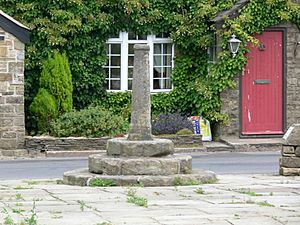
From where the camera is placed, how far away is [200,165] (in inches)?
742

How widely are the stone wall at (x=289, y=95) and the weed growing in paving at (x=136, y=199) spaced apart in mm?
11835

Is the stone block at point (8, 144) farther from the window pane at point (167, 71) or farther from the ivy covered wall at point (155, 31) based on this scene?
the window pane at point (167, 71)

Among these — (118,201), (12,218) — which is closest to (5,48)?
(118,201)

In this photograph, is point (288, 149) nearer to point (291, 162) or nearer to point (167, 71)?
point (291, 162)

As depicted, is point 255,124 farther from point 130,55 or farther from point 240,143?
point 130,55

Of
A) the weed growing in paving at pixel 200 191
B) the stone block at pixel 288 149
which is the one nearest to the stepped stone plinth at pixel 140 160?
the weed growing in paving at pixel 200 191

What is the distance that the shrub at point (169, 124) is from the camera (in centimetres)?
2298

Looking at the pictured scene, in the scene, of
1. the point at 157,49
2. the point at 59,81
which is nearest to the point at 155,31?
the point at 157,49

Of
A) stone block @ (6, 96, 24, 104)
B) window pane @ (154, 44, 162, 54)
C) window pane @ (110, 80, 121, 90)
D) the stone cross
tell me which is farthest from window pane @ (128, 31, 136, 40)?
the stone cross

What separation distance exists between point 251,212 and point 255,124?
13783 millimetres

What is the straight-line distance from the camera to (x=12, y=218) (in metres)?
10.1

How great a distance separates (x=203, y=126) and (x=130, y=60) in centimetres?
278

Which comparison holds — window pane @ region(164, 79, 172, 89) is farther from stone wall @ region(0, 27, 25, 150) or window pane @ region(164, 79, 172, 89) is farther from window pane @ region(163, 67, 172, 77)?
stone wall @ region(0, 27, 25, 150)

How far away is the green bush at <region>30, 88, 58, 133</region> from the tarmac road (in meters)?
2.07
